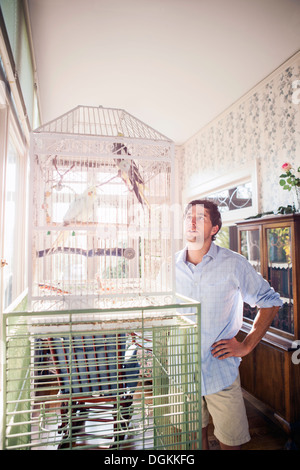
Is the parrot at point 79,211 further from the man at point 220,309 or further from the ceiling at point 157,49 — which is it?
the ceiling at point 157,49

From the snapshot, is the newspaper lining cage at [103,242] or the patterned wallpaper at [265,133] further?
the patterned wallpaper at [265,133]

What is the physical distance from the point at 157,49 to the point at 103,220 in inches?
77.1

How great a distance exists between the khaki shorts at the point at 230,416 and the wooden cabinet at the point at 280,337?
0.80 meters

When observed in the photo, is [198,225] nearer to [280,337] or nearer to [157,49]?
[280,337]

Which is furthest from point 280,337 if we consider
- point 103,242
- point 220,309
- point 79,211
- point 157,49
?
point 157,49

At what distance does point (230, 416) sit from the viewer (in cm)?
Result: 149

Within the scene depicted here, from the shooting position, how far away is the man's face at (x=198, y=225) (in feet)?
5.56

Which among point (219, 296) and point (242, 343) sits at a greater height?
point (219, 296)

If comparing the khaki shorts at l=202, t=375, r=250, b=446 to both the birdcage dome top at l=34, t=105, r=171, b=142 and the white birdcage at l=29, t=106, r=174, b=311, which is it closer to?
the white birdcage at l=29, t=106, r=174, b=311

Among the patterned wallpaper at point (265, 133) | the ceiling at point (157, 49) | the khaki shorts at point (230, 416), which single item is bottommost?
the khaki shorts at point (230, 416)

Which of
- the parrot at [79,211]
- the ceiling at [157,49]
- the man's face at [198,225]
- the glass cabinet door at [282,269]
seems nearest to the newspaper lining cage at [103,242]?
the parrot at [79,211]

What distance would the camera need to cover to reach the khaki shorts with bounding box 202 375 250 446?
148 cm
